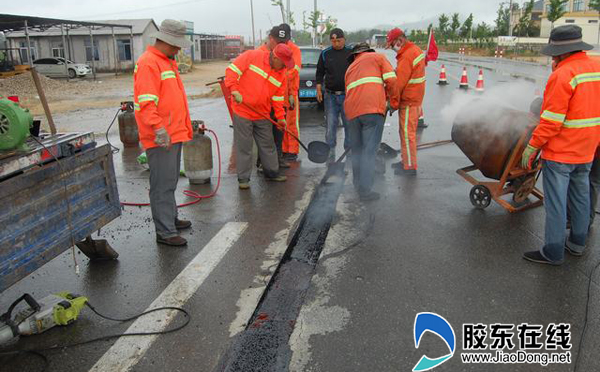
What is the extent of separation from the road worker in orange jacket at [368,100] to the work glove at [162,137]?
8.11 ft

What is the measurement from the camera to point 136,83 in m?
4.11

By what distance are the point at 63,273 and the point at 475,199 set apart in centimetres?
416

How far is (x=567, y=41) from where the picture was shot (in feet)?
12.2

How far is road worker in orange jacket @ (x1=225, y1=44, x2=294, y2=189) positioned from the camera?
5805 mm

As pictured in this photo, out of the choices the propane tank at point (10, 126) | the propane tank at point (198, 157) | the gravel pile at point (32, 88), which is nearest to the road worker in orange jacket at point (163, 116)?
the propane tank at point (10, 126)

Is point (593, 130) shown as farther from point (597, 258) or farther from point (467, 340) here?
point (467, 340)

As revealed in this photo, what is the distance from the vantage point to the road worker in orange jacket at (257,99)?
5805 millimetres

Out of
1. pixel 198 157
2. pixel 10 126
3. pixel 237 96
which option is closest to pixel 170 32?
pixel 237 96

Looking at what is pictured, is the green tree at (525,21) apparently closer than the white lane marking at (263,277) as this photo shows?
No

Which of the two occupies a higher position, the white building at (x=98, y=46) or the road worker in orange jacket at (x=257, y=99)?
the white building at (x=98, y=46)

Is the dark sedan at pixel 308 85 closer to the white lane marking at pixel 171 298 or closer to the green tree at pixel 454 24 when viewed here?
the white lane marking at pixel 171 298

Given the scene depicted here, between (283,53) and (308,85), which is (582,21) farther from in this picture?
(283,53)

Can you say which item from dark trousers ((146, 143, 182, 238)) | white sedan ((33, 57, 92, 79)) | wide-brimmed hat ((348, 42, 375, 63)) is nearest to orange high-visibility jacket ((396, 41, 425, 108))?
wide-brimmed hat ((348, 42, 375, 63))

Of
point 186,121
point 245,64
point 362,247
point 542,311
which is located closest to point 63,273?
point 186,121
